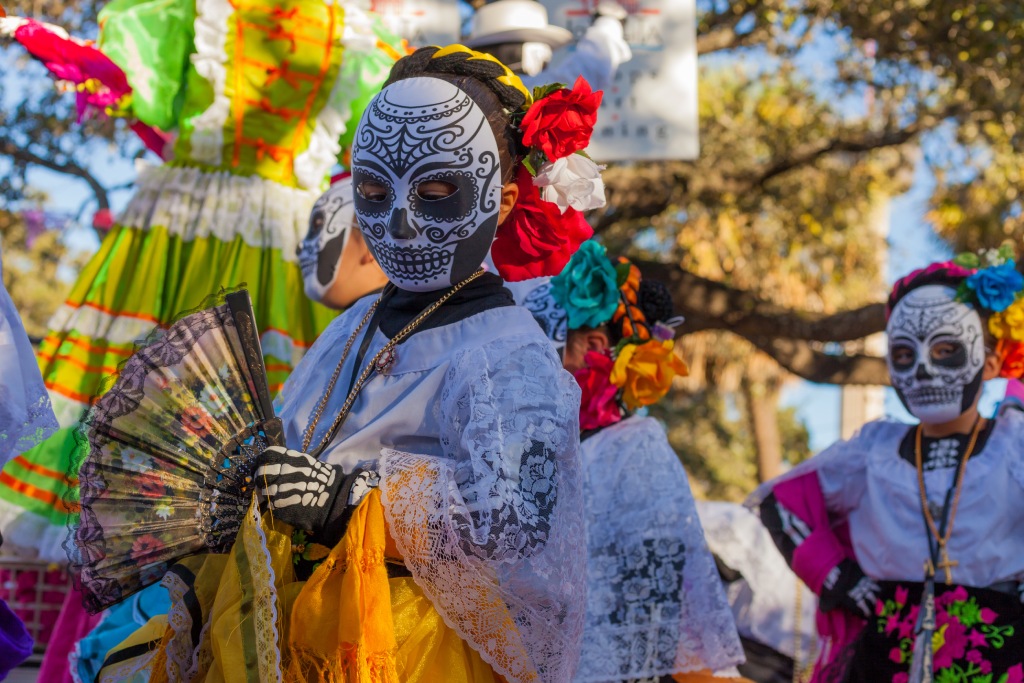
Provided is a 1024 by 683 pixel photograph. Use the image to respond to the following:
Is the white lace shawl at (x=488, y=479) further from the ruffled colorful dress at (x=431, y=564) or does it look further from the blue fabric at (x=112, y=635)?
the blue fabric at (x=112, y=635)

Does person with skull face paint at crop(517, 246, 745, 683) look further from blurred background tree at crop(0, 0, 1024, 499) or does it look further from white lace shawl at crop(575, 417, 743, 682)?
blurred background tree at crop(0, 0, 1024, 499)

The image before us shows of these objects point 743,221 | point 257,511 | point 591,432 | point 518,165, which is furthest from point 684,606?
point 743,221

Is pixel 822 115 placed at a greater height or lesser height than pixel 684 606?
greater

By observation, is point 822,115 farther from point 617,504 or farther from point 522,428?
point 522,428

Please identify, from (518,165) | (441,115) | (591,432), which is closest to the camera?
(441,115)

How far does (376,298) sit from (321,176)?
1.97 meters

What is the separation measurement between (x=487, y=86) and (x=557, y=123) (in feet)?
0.56

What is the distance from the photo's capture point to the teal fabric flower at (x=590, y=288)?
4.16 meters

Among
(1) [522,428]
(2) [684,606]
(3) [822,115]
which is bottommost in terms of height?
(2) [684,606]

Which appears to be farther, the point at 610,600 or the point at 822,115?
the point at 822,115

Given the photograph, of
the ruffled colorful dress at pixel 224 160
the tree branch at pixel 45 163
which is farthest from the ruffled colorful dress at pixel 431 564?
the tree branch at pixel 45 163

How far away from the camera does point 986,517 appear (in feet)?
14.9

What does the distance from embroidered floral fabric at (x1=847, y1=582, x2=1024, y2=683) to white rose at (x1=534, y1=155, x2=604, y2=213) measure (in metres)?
2.66

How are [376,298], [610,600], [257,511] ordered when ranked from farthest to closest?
[610,600] < [376,298] < [257,511]
